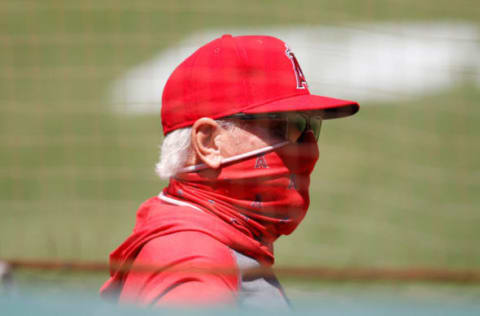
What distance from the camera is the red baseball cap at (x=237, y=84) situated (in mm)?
1581

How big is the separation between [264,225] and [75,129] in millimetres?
3409

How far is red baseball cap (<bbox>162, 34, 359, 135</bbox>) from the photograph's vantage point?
1.58 meters

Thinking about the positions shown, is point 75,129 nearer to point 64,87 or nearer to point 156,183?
point 64,87

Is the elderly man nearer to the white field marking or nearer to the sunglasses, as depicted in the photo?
the sunglasses

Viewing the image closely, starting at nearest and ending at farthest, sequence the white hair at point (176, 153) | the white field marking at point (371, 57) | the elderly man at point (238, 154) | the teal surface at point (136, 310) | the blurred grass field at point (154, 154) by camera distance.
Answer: the teal surface at point (136, 310) < the elderly man at point (238, 154) < the white hair at point (176, 153) < the blurred grass field at point (154, 154) < the white field marking at point (371, 57)

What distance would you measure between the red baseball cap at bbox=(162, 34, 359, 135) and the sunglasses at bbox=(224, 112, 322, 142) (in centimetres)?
2

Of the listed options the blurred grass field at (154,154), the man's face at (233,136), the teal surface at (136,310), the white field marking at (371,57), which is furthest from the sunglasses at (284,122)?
the white field marking at (371,57)

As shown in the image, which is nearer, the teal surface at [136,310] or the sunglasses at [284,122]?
the teal surface at [136,310]

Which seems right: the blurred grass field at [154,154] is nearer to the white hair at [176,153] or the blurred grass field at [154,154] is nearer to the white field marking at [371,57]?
the white field marking at [371,57]

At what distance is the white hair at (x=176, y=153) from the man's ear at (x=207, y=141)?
41 mm

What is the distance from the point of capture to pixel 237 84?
1590 mm

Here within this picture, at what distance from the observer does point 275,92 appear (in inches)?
63.4

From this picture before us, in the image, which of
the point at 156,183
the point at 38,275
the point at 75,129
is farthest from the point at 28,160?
the point at 38,275

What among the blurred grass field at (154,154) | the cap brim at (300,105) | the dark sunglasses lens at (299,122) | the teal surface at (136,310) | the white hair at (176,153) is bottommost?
the blurred grass field at (154,154)
